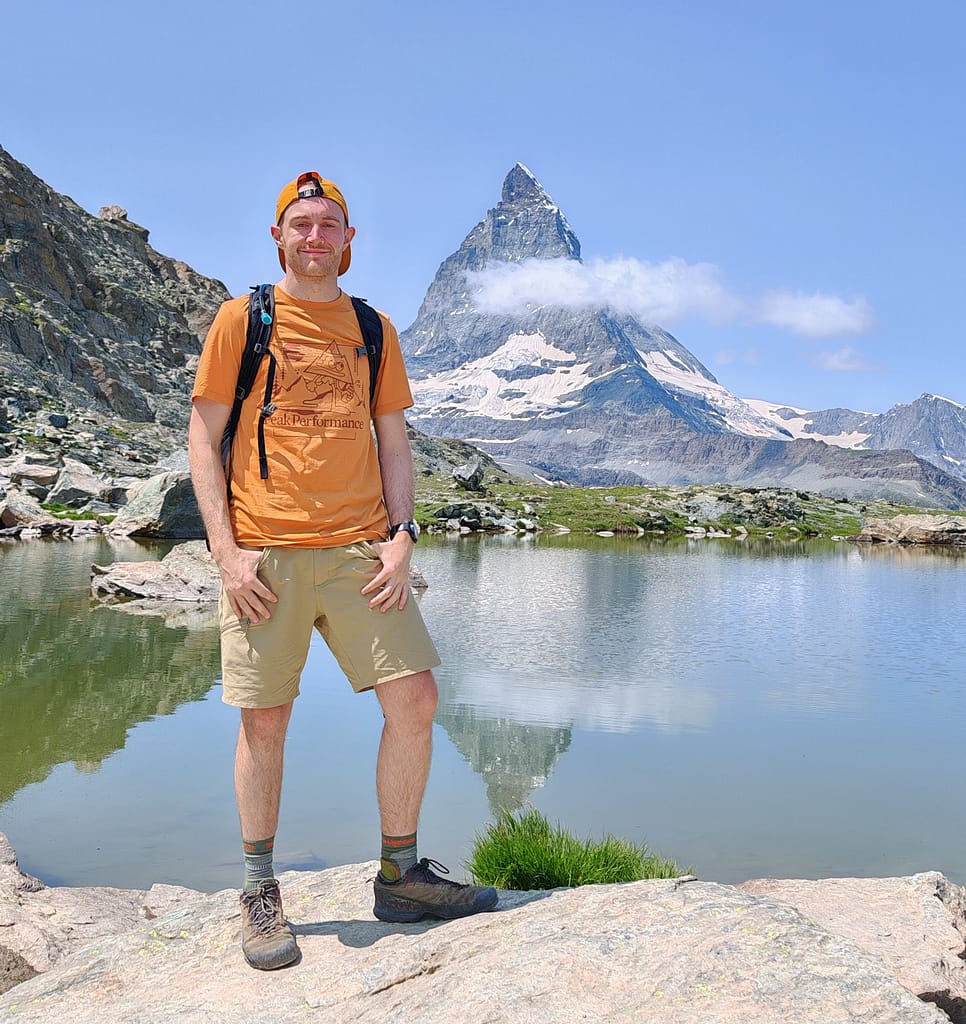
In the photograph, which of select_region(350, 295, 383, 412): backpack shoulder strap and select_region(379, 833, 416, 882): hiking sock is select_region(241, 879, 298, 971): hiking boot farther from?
select_region(350, 295, 383, 412): backpack shoulder strap

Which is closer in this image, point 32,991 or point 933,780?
point 32,991

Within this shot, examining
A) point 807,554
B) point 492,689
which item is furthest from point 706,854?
point 807,554

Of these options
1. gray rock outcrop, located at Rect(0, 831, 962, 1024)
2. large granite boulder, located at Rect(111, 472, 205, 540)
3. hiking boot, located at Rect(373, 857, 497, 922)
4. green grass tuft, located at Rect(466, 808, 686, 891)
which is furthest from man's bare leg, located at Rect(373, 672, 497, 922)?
large granite boulder, located at Rect(111, 472, 205, 540)

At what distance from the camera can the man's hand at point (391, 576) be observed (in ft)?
17.6

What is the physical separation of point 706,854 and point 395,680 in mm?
4781

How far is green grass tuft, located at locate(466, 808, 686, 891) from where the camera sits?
21.9 feet

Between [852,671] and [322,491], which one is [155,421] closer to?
[852,671]

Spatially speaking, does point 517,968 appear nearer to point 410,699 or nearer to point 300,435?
point 410,699

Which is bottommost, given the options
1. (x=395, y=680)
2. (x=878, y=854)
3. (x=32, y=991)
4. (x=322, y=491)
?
(x=878, y=854)

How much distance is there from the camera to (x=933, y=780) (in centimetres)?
1148

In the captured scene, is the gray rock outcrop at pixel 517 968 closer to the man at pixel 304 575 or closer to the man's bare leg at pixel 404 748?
the man at pixel 304 575

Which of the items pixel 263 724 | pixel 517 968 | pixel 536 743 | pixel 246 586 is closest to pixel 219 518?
pixel 246 586

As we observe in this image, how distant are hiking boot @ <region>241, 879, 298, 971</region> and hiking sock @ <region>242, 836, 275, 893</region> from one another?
66 mm

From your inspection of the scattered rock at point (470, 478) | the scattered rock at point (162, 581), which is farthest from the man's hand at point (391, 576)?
the scattered rock at point (470, 478)
